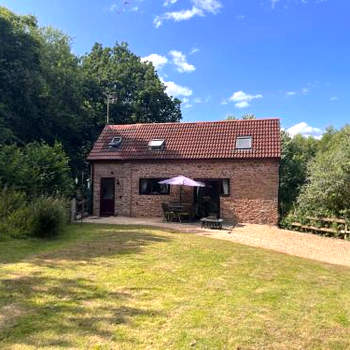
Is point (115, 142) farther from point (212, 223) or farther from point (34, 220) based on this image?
point (34, 220)

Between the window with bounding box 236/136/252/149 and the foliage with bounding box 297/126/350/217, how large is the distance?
11.4ft

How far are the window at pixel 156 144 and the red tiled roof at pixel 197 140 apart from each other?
0.23 meters

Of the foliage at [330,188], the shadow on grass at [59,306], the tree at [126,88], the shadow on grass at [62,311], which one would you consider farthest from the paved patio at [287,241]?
the tree at [126,88]

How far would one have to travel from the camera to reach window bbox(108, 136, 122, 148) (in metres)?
18.7

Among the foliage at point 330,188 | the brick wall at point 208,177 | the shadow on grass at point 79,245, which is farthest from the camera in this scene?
the brick wall at point 208,177

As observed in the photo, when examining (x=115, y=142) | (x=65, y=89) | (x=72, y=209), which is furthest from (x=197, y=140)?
(x=65, y=89)

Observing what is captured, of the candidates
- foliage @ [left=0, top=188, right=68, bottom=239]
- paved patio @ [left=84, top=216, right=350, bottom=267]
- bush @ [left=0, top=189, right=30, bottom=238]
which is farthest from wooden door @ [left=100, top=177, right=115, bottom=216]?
foliage @ [left=0, top=188, right=68, bottom=239]

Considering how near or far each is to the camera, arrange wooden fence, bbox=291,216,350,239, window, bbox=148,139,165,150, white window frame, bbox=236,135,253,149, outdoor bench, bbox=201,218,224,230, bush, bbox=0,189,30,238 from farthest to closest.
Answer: window, bbox=148,139,165,150 → white window frame, bbox=236,135,253,149 → outdoor bench, bbox=201,218,224,230 → wooden fence, bbox=291,216,350,239 → bush, bbox=0,189,30,238

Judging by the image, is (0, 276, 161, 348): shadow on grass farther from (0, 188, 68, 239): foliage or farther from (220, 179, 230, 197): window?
(220, 179, 230, 197): window

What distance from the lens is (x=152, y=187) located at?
17.5 meters

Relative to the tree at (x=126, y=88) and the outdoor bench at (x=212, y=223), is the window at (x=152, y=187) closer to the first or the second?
the outdoor bench at (x=212, y=223)

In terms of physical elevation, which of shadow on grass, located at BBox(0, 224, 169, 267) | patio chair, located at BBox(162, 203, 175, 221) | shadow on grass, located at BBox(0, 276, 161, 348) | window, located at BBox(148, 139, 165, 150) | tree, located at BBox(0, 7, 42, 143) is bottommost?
shadow on grass, located at BBox(0, 276, 161, 348)

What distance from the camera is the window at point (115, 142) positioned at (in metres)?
18.7

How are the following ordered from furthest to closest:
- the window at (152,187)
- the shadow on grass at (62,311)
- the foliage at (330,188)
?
the window at (152,187), the foliage at (330,188), the shadow on grass at (62,311)
